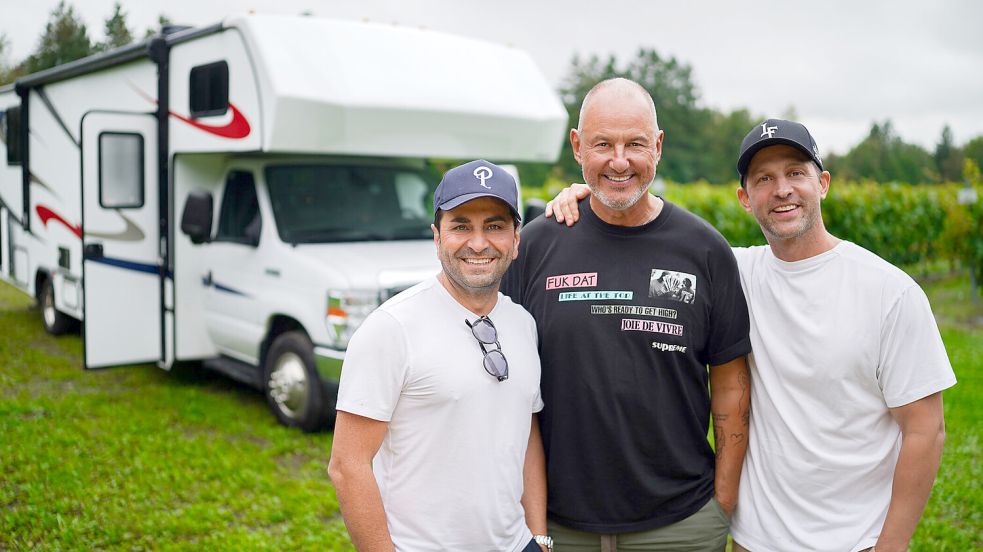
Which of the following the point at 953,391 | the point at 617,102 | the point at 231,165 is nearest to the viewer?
the point at 617,102

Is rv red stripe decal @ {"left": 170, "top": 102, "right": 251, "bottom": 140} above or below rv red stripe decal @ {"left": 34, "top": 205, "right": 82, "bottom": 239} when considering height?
above

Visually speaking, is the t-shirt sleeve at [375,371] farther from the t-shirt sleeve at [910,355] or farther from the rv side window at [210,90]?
the rv side window at [210,90]

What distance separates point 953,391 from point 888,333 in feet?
23.6

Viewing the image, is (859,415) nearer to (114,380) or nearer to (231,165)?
(231,165)

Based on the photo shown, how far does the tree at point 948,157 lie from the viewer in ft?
253

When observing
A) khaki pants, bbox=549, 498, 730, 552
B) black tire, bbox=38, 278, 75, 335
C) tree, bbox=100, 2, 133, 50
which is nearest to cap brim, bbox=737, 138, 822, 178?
khaki pants, bbox=549, 498, 730, 552

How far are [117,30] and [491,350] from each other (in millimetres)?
8203

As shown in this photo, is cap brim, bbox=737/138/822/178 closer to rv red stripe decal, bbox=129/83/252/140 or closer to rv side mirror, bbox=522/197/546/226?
rv side mirror, bbox=522/197/546/226

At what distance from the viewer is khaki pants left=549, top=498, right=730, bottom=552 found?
→ 2877mm

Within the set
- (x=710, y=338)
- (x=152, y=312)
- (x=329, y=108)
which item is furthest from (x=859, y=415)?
(x=152, y=312)

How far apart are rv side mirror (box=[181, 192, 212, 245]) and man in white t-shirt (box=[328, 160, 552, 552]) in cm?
515

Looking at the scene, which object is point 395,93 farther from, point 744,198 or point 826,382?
point 826,382

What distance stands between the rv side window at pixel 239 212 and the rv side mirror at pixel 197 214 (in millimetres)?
312

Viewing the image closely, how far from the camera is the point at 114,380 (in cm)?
905
